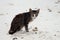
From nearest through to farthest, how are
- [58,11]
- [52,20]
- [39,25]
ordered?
[39,25] < [52,20] < [58,11]

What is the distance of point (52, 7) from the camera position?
11.4 metres

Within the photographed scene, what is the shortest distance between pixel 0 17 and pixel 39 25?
1751mm

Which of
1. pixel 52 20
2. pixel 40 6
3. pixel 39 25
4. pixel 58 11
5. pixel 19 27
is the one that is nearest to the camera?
pixel 19 27

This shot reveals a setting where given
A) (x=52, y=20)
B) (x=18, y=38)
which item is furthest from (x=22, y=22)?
(x=52, y=20)

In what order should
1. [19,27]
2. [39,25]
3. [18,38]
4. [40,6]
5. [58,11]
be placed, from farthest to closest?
[40,6], [58,11], [39,25], [19,27], [18,38]

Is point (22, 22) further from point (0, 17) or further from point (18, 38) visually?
point (0, 17)

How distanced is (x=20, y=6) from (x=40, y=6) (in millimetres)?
973

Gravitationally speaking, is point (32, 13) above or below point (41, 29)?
above

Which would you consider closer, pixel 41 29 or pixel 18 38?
pixel 18 38

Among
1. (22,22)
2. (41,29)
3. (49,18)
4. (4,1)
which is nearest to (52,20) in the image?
(49,18)

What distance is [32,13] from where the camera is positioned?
825 centimetres

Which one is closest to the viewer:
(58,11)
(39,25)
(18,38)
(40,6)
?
(18,38)

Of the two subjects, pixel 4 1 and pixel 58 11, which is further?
pixel 4 1

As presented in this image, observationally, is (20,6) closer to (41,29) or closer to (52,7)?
(52,7)
